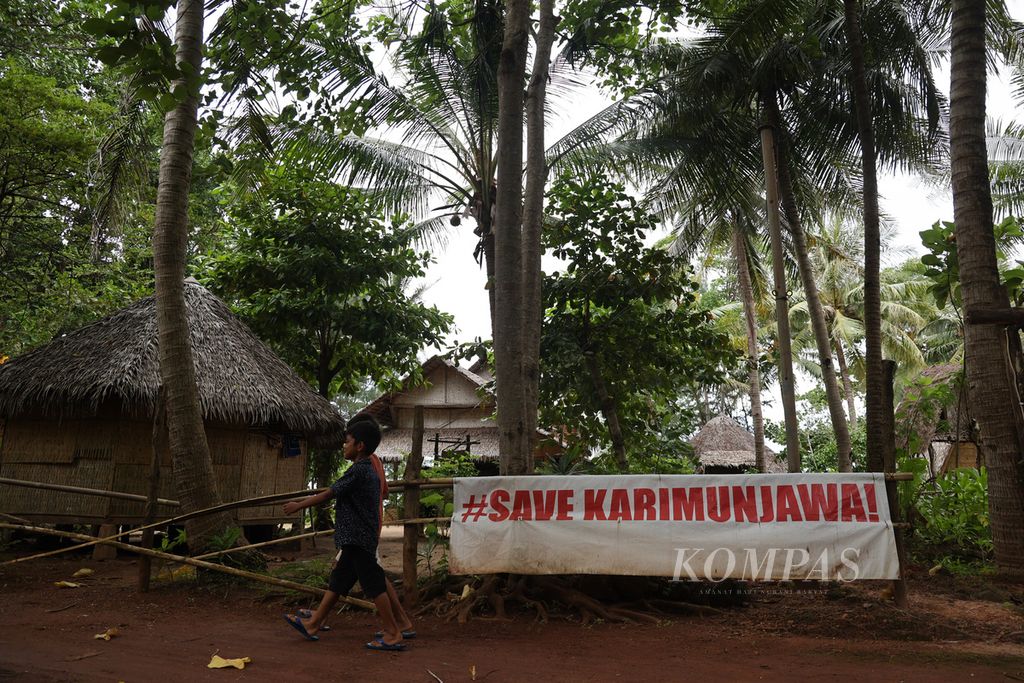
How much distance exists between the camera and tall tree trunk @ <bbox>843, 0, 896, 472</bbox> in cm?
910

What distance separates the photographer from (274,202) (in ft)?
46.3

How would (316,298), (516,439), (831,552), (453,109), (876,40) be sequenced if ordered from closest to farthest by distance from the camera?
1. (831,552)
2. (516,439)
3. (876,40)
4. (453,109)
5. (316,298)

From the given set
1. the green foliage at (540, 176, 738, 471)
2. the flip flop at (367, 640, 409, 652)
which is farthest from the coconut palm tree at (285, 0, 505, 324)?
the flip flop at (367, 640, 409, 652)

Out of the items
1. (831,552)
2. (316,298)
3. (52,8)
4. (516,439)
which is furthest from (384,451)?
(831,552)

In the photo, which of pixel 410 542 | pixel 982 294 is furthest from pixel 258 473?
pixel 982 294

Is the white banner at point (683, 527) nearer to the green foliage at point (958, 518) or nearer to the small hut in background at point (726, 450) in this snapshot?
the green foliage at point (958, 518)

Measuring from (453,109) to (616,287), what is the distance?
4165mm

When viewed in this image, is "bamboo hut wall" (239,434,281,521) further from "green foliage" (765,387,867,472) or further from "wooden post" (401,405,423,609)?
"green foliage" (765,387,867,472)

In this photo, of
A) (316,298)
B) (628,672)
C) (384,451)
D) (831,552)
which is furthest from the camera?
(384,451)

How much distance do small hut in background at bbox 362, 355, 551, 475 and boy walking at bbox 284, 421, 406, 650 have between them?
48.0 feet

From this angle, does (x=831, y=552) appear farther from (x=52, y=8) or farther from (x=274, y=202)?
(x=52, y=8)

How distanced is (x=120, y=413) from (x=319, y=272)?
436 centimetres

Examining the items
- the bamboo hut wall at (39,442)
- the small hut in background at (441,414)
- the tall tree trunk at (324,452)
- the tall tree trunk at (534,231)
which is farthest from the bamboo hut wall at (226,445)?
the small hut in background at (441,414)

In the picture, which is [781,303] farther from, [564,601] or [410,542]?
[410,542]
